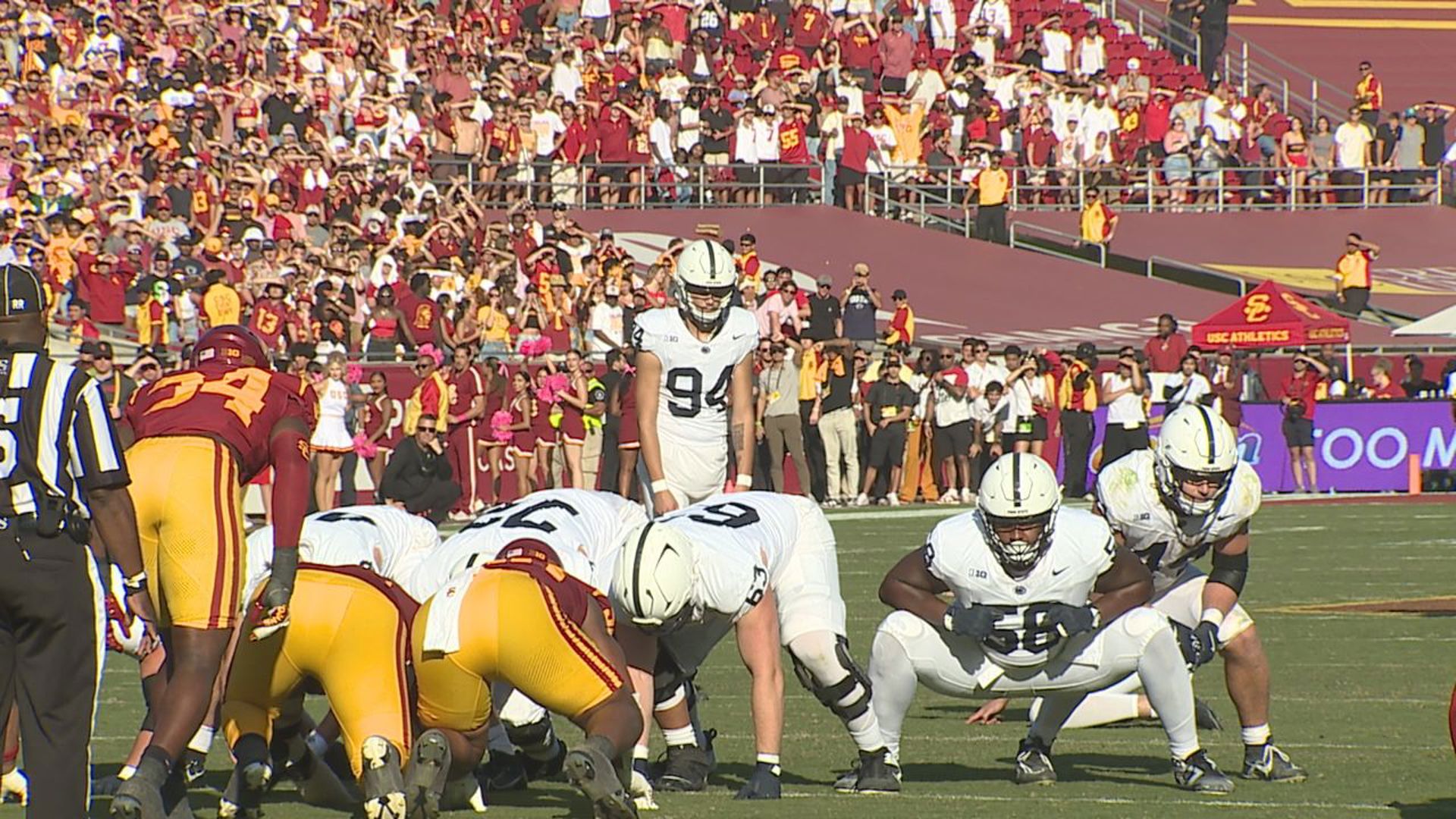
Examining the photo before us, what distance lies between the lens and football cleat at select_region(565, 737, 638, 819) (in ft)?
22.4

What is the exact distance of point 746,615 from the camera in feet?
26.7

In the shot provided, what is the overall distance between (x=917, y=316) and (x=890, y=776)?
20440mm

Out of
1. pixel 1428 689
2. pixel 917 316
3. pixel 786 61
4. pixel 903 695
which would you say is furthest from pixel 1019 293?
pixel 903 695

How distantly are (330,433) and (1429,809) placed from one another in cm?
1443

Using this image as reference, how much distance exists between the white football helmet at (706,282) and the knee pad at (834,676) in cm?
207

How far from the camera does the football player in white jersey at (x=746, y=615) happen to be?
24.9 ft

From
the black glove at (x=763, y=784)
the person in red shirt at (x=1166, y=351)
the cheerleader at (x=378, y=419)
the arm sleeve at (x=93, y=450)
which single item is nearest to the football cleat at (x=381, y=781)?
Answer: the arm sleeve at (x=93, y=450)

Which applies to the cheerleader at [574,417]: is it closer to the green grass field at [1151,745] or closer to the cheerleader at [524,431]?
the cheerleader at [524,431]

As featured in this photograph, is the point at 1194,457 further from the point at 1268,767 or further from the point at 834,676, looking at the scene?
the point at 834,676

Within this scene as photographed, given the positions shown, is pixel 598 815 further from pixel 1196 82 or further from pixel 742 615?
pixel 1196 82

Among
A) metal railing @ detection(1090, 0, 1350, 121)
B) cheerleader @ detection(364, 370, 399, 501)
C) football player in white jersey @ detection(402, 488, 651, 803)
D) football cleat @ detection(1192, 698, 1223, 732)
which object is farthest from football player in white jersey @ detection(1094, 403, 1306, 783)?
metal railing @ detection(1090, 0, 1350, 121)

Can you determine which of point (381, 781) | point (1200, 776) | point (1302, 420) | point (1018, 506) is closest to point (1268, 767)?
point (1200, 776)

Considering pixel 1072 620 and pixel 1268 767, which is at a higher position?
pixel 1072 620

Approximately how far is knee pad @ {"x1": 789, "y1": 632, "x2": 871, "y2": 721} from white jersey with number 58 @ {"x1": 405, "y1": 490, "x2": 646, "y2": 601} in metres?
0.79
